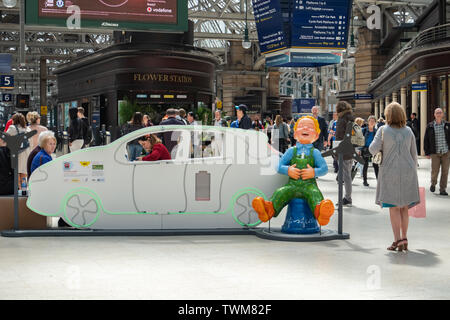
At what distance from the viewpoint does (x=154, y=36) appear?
92.3 feet

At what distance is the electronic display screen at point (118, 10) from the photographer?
17.9 metres

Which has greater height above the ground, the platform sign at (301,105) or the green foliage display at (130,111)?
A: the platform sign at (301,105)

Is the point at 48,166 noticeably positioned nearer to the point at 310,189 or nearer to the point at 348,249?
the point at 310,189

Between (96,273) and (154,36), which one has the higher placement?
(154,36)

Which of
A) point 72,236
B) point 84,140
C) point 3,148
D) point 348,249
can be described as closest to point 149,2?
point 84,140

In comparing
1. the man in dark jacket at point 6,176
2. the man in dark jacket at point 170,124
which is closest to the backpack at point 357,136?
the man in dark jacket at point 170,124

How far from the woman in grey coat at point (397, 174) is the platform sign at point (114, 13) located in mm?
11745

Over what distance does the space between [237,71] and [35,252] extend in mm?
45683

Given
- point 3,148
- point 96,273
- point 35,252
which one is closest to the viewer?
point 96,273

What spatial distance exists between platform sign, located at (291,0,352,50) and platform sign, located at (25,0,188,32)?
5.15 metres

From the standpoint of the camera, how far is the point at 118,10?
18.4 metres

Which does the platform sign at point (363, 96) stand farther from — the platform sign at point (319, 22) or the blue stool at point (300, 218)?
the blue stool at point (300, 218)

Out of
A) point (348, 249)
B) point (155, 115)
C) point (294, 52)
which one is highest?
point (294, 52)

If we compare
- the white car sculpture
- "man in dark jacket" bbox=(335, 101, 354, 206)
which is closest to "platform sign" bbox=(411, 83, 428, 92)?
"man in dark jacket" bbox=(335, 101, 354, 206)
